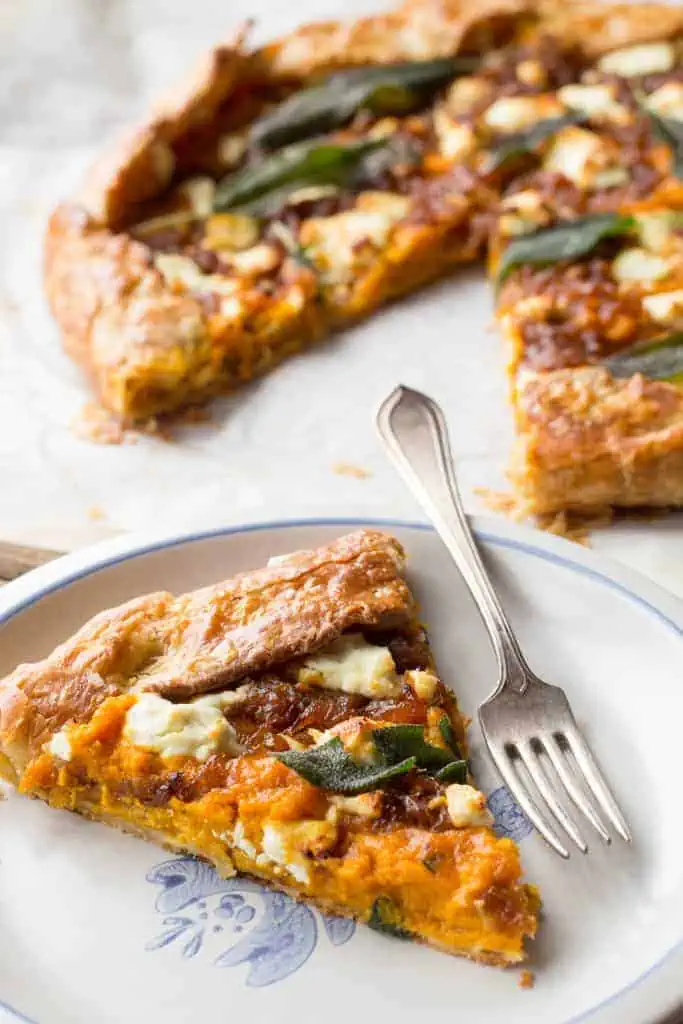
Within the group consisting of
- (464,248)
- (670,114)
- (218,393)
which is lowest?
(218,393)

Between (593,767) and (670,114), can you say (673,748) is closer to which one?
(593,767)

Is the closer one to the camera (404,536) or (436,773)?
(436,773)

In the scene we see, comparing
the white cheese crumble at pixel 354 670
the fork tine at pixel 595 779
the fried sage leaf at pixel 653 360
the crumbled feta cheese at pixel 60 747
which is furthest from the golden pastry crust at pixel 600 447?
the crumbled feta cheese at pixel 60 747

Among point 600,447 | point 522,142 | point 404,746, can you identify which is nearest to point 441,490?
point 600,447

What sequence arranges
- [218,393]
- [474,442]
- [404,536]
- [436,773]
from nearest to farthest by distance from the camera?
1. [436,773]
2. [404,536]
3. [474,442]
4. [218,393]

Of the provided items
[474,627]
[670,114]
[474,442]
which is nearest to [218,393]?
[474,442]

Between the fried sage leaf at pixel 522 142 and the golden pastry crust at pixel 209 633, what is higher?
the fried sage leaf at pixel 522 142

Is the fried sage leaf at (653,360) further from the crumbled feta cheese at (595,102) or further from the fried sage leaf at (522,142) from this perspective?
the crumbled feta cheese at (595,102)
